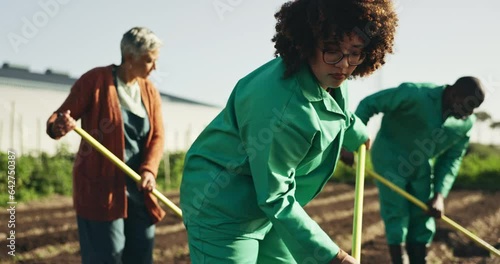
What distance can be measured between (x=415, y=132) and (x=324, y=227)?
10.8 feet

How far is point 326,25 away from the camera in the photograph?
6.09 feet

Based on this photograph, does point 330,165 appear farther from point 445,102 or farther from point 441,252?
point 441,252

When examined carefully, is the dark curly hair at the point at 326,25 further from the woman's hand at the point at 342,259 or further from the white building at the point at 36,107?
the white building at the point at 36,107

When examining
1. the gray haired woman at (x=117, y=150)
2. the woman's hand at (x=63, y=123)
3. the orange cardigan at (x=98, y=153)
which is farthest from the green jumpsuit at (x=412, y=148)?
the woman's hand at (x=63, y=123)

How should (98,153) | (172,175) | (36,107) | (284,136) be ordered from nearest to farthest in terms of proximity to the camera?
1. (284,136)
2. (98,153)
3. (172,175)
4. (36,107)

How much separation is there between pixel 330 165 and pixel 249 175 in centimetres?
31

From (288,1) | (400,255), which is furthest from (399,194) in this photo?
(288,1)

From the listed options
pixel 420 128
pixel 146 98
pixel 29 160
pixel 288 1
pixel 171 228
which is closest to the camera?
pixel 288 1

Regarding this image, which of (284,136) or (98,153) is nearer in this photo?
(284,136)

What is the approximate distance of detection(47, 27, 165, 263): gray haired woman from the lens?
10.5ft

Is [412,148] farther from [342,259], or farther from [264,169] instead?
[264,169]

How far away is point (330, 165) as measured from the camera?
216cm

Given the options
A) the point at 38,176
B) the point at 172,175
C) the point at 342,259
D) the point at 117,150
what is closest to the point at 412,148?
the point at 117,150

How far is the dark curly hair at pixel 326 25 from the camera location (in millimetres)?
1850
